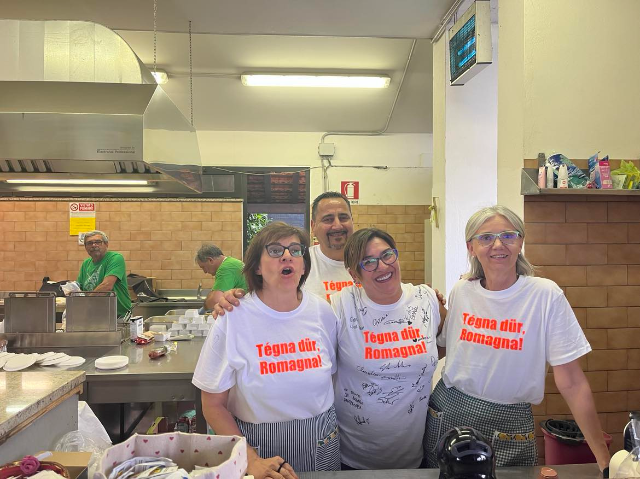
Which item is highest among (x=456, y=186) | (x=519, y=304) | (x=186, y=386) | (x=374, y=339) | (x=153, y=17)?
(x=153, y=17)

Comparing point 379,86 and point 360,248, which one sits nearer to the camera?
point 360,248

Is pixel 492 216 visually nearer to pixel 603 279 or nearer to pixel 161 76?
pixel 603 279

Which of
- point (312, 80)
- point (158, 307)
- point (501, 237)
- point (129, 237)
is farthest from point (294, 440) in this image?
point (129, 237)

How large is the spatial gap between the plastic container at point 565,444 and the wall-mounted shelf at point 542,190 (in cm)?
122

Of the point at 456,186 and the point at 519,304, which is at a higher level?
the point at 456,186

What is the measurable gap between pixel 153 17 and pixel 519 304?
318 cm

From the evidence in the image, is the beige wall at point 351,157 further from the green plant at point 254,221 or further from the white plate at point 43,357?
the white plate at point 43,357

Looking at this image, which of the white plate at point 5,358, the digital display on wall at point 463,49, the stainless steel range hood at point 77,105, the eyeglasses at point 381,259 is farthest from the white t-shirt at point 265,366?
the digital display on wall at point 463,49

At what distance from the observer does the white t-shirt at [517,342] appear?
5.39ft

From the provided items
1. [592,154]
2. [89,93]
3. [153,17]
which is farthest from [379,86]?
[89,93]

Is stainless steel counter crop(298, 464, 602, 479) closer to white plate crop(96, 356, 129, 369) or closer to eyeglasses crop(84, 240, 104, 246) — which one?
white plate crop(96, 356, 129, 369)

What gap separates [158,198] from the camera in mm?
6094

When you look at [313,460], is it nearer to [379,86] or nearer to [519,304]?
[519,304]

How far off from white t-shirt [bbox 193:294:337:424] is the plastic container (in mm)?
1363
